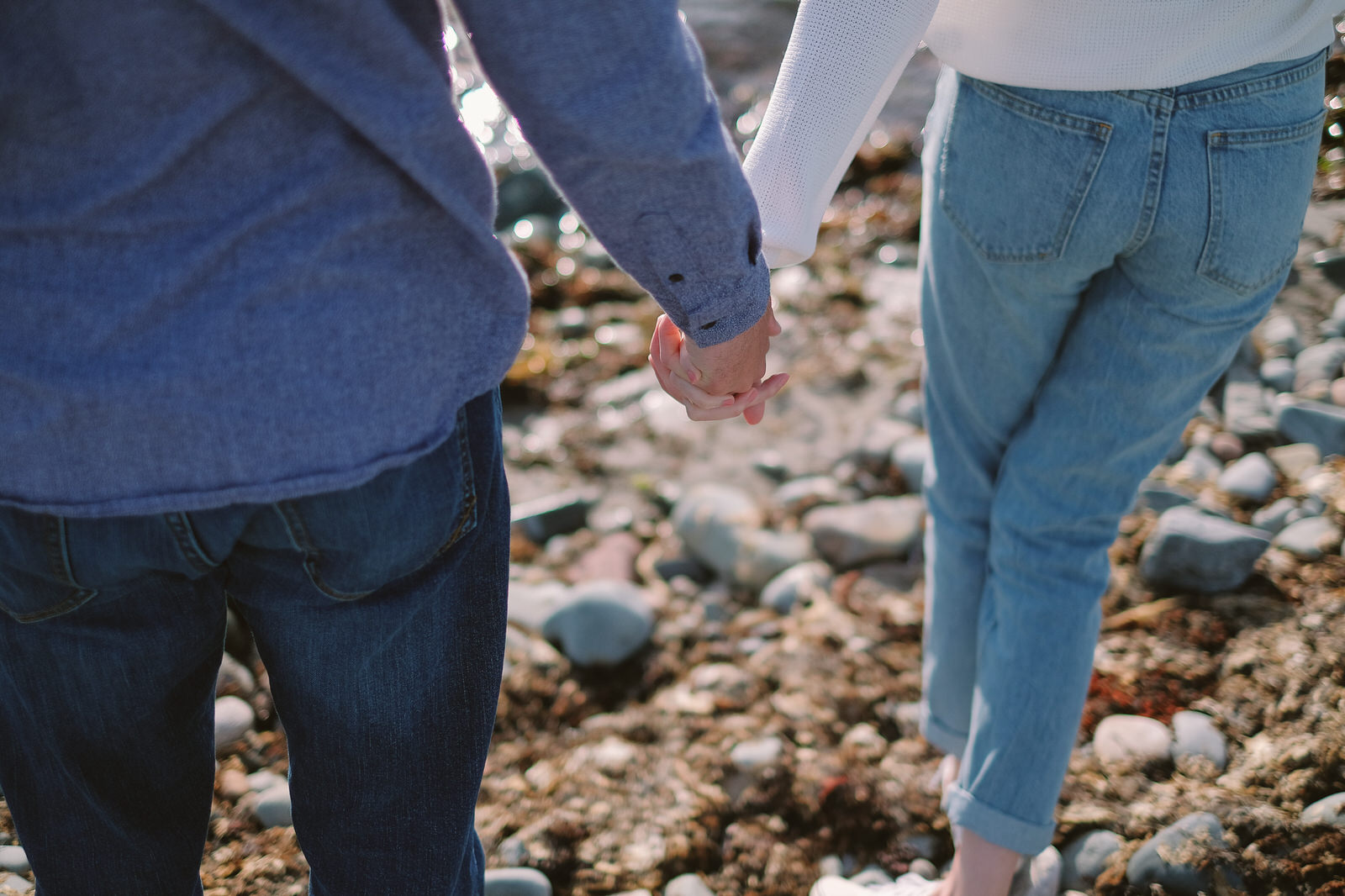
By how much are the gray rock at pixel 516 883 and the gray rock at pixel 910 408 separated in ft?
6.43

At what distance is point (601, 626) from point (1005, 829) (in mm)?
1180

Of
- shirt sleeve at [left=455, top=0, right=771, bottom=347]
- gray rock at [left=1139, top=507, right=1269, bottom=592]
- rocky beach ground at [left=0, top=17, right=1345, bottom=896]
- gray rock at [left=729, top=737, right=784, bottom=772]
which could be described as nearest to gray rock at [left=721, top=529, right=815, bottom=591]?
rocky beach ground at [left=0, top=17, right=1345, bottom=896]

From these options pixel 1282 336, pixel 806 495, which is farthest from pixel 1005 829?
pixel 1282 336

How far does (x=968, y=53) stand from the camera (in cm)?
137

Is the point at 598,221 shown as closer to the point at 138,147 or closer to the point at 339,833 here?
the point at 138,147

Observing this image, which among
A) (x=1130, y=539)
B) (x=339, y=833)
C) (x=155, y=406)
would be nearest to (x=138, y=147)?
(x=155, y=406)

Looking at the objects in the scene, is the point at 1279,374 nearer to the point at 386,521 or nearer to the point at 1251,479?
the point at 1251,479

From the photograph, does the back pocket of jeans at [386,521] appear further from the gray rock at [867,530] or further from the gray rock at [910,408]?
the gray rock at [910,408]

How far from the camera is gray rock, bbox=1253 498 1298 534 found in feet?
8.45

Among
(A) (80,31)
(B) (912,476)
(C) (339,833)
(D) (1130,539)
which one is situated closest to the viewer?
(A) (80,31)

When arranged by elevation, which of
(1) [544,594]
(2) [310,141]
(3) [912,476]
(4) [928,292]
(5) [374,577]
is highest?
(2) [310,141]

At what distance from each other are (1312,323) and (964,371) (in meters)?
2.30

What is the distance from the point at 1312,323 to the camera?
129 inches

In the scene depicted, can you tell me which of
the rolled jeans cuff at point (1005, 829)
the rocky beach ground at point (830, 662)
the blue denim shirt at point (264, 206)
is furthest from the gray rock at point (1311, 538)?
the blue denim shirt at point (264, 206)
